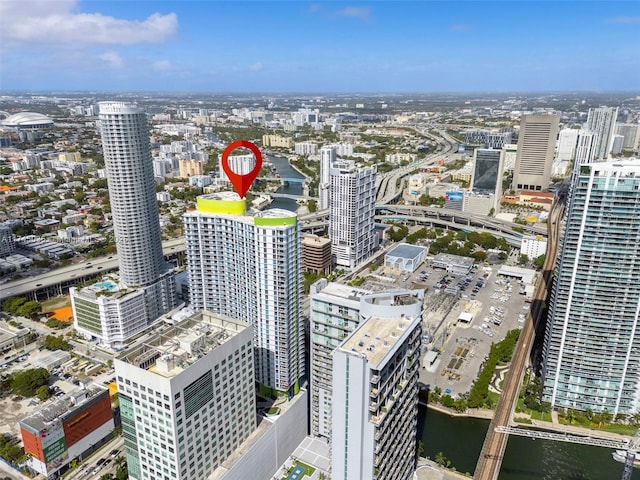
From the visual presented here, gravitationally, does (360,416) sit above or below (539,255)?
above

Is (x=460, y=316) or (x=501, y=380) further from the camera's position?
(x=460, y=316)

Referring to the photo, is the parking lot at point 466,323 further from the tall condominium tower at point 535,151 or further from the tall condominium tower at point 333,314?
the tall condominium tower at point 535,151

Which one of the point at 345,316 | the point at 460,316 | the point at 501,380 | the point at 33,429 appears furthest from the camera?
the point at 460,316

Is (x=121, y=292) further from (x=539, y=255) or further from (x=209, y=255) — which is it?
(x=539, y=255)

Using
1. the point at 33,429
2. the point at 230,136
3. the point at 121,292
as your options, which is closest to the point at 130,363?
the point at 33,429

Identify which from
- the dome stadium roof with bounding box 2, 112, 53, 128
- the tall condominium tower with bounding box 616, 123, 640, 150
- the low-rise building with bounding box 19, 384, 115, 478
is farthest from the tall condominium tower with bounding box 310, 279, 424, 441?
the dome stadium roof with bounding box 2, 112, 53, 128

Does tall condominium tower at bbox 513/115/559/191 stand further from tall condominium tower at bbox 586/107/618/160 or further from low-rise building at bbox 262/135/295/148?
low-rise building at bbox 262/135/295/148

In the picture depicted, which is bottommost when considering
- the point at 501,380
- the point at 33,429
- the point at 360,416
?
the point at 501,380

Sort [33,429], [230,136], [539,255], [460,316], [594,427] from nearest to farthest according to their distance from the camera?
[33,429]
[594,427]
[460,316]
[539,255]
[230,136]
